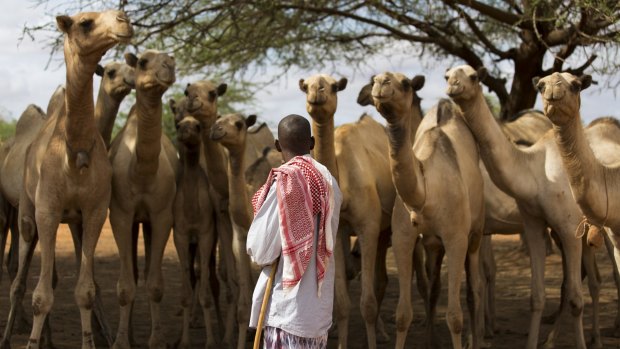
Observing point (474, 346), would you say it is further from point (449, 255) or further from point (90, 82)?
point (90, 82)

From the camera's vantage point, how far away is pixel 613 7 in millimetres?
12188

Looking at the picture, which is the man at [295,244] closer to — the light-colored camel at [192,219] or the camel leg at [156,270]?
the camel leg at [156,270]

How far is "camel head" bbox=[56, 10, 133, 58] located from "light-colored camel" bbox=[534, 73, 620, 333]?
3.04 m

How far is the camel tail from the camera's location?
344 inches

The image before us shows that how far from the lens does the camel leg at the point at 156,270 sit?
998cm

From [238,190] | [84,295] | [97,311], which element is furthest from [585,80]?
[97,311]

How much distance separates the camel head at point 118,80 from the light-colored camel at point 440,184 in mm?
2572

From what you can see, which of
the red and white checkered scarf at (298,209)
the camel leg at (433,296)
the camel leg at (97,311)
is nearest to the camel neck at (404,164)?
the camel leg at (433,296)

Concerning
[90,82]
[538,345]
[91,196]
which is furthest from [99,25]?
[538,345]

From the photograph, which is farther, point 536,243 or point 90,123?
point 536,243

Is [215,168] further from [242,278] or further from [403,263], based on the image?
[403,263]

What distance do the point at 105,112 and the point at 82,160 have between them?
58.3 inches

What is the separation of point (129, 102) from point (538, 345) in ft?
75.3

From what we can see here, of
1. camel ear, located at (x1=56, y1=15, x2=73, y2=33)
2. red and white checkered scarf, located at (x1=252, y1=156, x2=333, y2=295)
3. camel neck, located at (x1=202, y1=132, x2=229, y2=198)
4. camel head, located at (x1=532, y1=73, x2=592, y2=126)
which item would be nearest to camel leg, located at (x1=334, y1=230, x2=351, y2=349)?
camel neck, located at (x1=202, y1=132, x2=229, y2=198)
